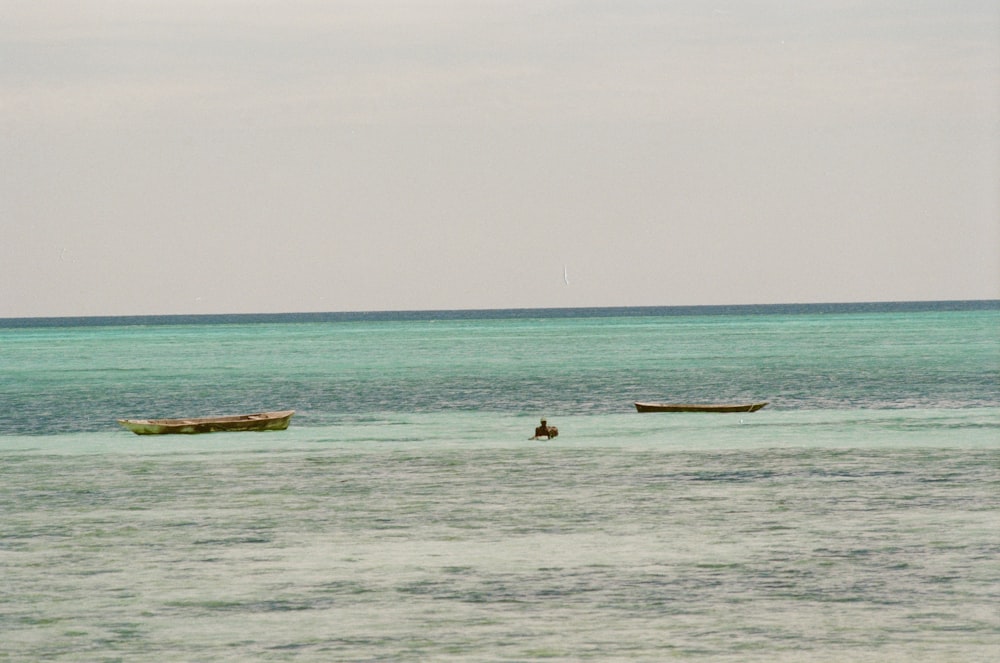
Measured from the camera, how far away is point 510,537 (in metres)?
25.5

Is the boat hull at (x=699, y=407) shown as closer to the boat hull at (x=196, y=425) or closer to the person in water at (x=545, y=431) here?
the person in water at (x=545, y=431)

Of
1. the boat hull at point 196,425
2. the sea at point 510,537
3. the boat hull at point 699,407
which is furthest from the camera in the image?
the boat hull at point 699,407

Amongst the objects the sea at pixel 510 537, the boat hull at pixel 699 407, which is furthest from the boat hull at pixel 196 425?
the boat hull at pixel 699 407

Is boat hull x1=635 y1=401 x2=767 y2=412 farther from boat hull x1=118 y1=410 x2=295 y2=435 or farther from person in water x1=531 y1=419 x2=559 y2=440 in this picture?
boat hull x1=118 y1=410 x2=295 y2=435

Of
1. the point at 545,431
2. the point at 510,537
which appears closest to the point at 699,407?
the point at 545,431

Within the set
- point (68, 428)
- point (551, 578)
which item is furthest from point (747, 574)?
point (68, 428)

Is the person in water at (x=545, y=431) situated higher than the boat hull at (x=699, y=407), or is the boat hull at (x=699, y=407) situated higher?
the person in water at (x=545, y=431)

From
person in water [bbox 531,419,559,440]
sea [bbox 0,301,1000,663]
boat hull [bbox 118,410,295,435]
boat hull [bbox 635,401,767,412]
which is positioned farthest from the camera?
boat hull [bbox 635,401,767,412]

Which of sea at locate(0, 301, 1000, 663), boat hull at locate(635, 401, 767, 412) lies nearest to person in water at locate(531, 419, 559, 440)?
sea at locate(0, 301, 1000, 663)

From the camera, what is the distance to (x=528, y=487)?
32.8 metres

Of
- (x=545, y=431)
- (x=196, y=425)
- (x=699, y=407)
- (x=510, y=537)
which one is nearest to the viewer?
(x=510, y=537)

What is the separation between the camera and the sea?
18.3 m

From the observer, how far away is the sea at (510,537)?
1833 centimetres

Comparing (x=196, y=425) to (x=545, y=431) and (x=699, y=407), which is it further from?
(x=699, y=407)
